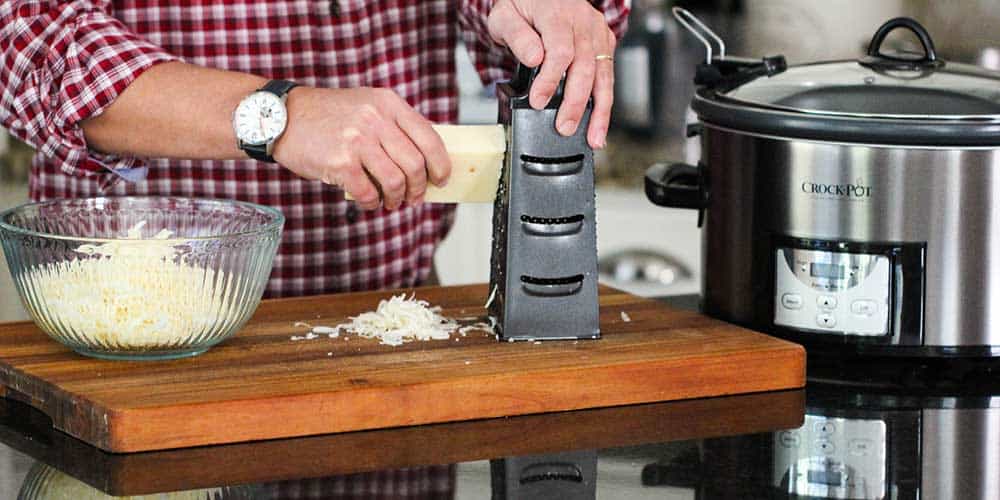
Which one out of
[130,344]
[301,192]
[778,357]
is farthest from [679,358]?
[301,192]

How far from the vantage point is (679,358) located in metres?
1.23

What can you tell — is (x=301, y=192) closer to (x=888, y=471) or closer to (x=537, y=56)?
Result: (x=537, y=56)

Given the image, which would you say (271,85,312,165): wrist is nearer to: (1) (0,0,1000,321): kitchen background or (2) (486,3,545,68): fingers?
(2) (486,3,545,68): fingers

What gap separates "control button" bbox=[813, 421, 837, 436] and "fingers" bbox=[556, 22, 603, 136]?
0.32 m

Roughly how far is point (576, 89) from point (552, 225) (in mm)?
120

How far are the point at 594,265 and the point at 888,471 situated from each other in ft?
1.13

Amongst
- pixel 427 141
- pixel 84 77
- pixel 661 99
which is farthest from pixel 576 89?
pixel 661 99

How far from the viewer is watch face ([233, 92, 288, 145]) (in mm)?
1299

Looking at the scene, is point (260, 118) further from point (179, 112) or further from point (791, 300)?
point (791, 300)

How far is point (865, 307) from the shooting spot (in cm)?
131

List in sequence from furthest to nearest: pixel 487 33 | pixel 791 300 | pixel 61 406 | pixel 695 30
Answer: pixel 487 33 → pixel 695 30 → pixel 791 300 → pixel 61 406

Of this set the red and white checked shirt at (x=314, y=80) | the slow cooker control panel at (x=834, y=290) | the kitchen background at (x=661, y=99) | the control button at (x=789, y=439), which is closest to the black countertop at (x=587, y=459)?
the control button at (x=789, y=439)

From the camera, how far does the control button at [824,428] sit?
3.81ft

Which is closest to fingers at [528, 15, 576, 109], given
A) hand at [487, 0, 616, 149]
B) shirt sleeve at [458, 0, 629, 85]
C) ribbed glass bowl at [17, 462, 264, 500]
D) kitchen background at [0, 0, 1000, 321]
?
hand at [487, 0, 616, 149]
